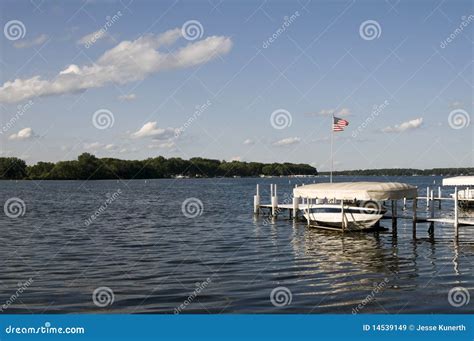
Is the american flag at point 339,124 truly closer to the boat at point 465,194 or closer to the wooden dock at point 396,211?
the wooden dock at point 396,211

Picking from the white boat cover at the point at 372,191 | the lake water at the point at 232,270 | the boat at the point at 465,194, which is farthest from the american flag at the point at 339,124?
the boat at the point at 465,194

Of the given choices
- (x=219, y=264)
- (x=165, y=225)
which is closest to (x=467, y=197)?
(x=165, y=225)

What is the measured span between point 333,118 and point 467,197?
2302cm

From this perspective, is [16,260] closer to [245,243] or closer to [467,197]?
[245,243]

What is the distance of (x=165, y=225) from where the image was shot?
43219 mm

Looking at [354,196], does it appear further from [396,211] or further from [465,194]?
[465,194]

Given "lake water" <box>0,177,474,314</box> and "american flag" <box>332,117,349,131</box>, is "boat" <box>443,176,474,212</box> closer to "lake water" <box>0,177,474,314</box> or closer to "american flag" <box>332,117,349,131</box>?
"lake water" <box>0,177,474,314</box>

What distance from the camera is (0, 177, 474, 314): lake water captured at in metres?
17.1

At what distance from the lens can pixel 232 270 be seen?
2280 centimetres

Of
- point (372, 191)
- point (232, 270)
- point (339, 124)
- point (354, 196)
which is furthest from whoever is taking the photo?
point (339, 124)

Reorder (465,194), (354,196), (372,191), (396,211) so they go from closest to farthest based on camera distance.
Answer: (372,191)
(354,196)
(396,211)
(465,194)

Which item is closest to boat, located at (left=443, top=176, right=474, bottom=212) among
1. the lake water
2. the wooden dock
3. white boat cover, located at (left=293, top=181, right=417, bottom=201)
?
the wooden dock

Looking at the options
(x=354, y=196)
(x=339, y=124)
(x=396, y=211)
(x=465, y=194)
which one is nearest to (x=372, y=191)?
(x=354, y=196)

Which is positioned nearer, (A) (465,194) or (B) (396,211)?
(B) (396,211)
